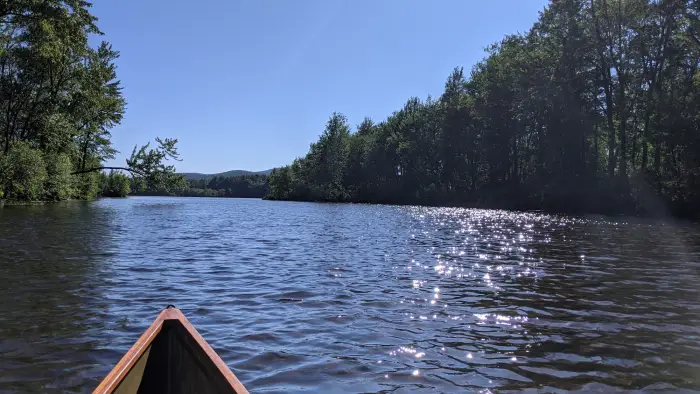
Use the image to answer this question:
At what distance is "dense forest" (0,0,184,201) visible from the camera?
99.6 feet

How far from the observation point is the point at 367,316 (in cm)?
871

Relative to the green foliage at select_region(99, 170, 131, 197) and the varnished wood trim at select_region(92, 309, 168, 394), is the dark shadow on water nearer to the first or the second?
the varnished wood trim at select_region(92, 309, 168, 394)

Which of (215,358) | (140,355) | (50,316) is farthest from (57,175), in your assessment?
(215,358)

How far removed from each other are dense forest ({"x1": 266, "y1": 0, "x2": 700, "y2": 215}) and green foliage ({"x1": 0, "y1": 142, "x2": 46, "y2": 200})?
53845 mm

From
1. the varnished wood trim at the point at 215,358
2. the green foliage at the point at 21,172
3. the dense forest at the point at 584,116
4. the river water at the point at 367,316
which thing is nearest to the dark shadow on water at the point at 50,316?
the river water at the point at 367,316

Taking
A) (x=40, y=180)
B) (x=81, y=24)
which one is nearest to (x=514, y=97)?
(x=81, y=24)

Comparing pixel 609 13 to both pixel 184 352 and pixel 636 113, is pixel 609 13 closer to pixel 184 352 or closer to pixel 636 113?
pixel 636 113

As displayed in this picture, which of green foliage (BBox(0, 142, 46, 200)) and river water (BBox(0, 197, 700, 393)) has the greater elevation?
green foliage (BBox(0, 142, 46, 200))

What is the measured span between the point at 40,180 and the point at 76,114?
12.7 meters

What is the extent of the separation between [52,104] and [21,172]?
11100 mm

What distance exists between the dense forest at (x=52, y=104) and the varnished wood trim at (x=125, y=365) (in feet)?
105

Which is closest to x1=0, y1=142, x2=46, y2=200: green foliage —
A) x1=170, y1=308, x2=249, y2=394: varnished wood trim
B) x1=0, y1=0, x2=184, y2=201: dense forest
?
x1=0, y1=0, x2=184, y2=201: dense forest

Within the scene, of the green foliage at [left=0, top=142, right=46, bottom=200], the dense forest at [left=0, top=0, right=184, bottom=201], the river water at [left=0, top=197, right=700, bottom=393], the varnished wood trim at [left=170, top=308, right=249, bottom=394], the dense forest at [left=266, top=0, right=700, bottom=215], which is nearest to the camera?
the varnished wood trim at [left=170, top=308, right=249, bottom=394]

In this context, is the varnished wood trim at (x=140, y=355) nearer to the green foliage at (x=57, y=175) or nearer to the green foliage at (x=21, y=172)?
the green foliage at (x=21, y=172)
